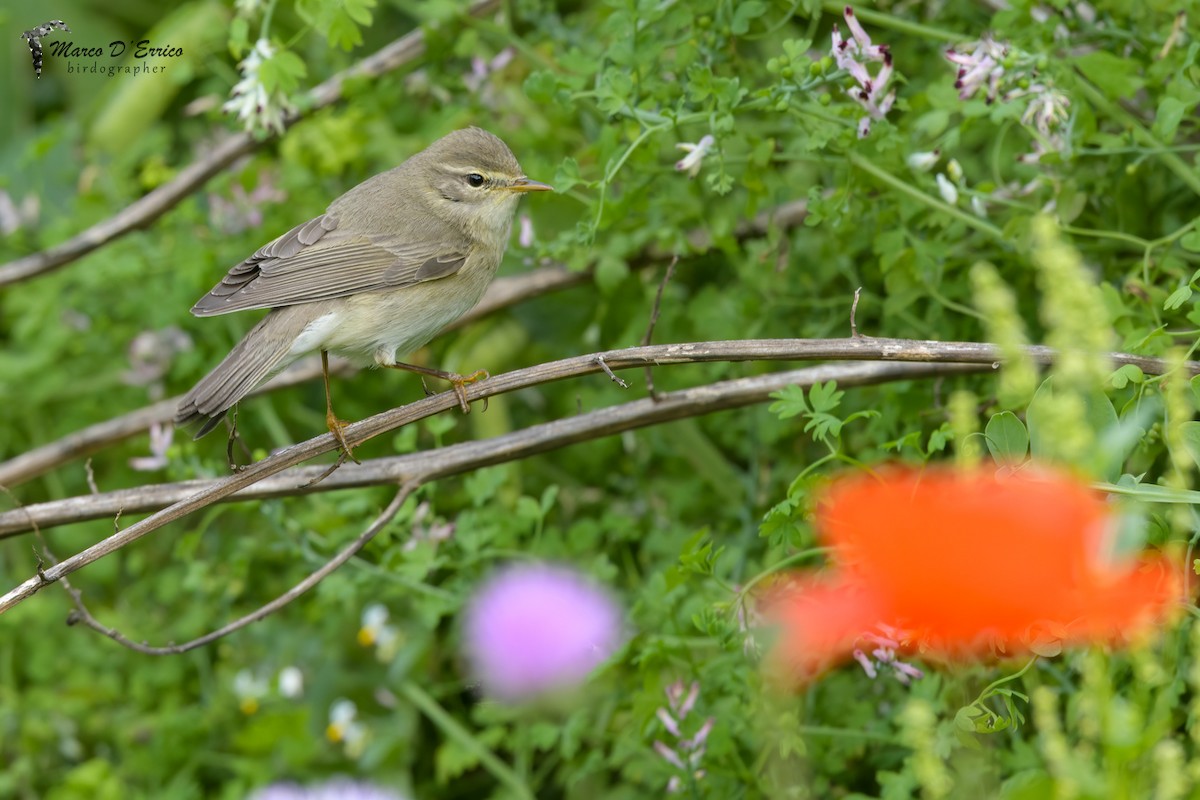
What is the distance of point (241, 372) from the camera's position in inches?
118

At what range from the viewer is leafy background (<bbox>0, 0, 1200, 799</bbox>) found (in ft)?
9.57

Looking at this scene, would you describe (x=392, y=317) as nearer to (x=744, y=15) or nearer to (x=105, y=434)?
(x=744, y=15)

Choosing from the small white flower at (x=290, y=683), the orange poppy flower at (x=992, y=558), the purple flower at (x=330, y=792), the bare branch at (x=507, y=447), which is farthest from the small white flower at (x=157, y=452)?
the orange poppy flower at (x=992, y=558)

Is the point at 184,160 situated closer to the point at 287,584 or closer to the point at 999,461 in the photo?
the point at 287,584

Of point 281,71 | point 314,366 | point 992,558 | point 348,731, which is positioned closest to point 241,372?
point 281,71

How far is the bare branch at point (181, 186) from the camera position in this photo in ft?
14.1

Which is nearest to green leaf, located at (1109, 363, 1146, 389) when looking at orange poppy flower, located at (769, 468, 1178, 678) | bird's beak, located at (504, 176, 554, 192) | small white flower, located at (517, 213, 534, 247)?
orange poppy flower, located at (769, 468, 1178, 678)

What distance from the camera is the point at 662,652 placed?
2.91 metres

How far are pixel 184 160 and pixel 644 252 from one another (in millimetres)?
2584

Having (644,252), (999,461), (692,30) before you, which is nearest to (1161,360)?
(999,461)

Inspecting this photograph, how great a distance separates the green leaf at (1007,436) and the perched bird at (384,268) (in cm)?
126

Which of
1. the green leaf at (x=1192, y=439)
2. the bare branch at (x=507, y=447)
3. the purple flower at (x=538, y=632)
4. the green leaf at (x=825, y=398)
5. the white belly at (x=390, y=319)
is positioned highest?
the green leaf at (x=1192, y=439)

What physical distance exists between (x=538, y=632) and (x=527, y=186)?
1.20m

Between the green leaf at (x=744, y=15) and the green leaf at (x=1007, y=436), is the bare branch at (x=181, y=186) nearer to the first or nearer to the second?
the green leaf at (x=744, y=15)
